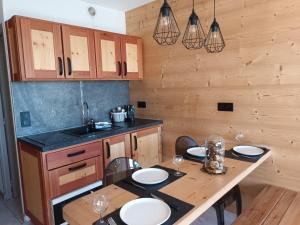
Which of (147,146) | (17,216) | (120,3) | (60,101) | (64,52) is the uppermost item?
(120,3)

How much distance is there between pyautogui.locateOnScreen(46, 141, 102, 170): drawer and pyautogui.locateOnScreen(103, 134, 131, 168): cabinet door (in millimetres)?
85

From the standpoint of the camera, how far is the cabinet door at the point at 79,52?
2.39 m

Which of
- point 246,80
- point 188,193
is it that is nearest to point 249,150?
point 246,80

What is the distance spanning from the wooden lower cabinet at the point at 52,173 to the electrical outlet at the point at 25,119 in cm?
21

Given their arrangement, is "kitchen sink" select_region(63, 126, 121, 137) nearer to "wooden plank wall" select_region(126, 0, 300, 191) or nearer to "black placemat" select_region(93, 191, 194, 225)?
"wooden plank wall" select_region(126, 0, 300, 191)

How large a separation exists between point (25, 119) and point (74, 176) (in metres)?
0.82

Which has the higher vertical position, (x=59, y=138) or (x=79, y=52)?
(x=79, y=52)

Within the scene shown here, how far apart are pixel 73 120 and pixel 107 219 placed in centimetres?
188

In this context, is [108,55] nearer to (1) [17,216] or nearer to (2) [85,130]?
(2) [85,130]

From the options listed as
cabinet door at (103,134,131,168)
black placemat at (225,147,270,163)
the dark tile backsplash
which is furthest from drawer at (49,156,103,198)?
black placemat at (225,147,270,163)

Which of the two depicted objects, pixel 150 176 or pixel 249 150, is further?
pixel 249 150

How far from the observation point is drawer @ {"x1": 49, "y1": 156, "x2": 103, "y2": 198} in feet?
6.86

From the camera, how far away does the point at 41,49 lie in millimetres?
2211

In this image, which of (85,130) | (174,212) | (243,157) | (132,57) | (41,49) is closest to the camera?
(174,212)
